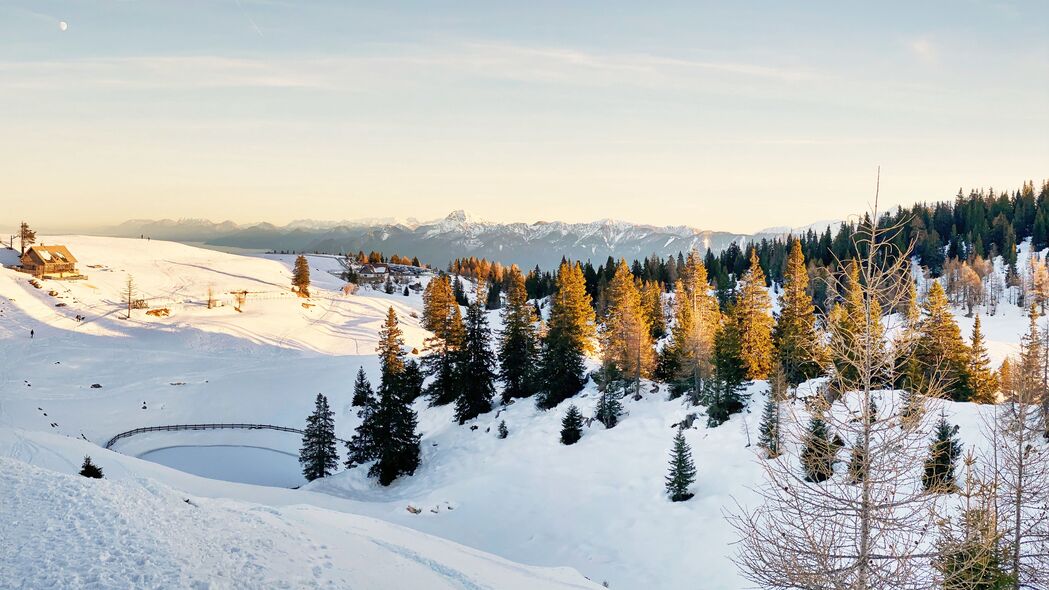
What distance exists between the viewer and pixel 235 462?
40.3 meters

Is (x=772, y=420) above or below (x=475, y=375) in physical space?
above

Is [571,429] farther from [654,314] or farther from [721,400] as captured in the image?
[654,314]

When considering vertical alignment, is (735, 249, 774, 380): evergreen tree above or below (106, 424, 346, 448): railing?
above

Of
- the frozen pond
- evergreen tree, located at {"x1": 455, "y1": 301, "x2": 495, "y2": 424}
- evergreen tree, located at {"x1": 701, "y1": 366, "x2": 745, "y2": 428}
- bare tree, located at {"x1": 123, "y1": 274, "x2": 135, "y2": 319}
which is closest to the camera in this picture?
evergreen tree, located at {"x1": 701, "y1": 366, "x2": 745, "y2": 428}

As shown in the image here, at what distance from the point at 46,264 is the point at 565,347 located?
84.3m

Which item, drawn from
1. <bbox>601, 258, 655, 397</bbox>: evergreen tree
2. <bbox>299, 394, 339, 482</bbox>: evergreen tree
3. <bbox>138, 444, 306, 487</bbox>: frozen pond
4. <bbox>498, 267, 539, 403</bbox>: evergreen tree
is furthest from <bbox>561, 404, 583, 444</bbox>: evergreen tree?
<bbox>138, 444, 306, 487</bbox>: frozen pond

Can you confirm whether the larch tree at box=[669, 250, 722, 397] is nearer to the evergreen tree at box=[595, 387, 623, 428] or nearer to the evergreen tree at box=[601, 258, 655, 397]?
the evergreen tree at box=[601, 258, 655, 397]

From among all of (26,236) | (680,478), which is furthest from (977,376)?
(26,236)

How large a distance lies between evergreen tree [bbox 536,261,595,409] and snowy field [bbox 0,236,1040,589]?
1593 mm

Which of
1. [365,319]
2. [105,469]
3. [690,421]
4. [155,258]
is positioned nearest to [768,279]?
[365,319]

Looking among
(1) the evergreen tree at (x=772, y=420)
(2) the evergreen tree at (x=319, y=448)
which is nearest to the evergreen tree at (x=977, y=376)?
(1) the evergreen tree at (x=772, y=420)

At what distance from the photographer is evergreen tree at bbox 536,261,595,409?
141 ft

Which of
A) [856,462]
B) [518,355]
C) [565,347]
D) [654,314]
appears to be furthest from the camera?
[654,314]

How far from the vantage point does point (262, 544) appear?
43.9ft
